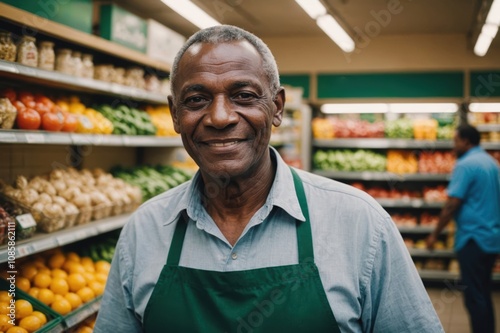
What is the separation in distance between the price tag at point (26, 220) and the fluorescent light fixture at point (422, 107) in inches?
265

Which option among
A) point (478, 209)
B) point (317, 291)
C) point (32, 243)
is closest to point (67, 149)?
point (32, 243)

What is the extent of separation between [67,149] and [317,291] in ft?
10.8

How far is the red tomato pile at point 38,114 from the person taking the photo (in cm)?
289

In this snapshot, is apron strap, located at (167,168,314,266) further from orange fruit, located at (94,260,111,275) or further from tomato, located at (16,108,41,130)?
orange fruit, located at (94,260,111,275)

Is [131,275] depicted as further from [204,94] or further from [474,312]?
[474,312]

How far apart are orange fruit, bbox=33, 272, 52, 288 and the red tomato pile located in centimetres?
87

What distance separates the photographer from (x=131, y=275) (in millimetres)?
1620

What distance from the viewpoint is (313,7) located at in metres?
5.17

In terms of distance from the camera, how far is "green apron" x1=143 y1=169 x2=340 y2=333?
1.41 m

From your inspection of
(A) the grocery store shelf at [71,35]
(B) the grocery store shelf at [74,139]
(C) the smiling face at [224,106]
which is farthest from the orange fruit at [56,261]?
(C) the smiling face at [224,106]

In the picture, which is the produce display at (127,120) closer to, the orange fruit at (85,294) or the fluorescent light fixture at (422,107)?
the orange fruit at (85,294)

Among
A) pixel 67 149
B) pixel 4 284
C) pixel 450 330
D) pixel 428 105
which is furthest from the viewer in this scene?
pixel 428 105

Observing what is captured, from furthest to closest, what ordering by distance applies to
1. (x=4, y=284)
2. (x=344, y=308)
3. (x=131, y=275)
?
(x=4, y=284), (x=131, y=275), (x=344, y=308)

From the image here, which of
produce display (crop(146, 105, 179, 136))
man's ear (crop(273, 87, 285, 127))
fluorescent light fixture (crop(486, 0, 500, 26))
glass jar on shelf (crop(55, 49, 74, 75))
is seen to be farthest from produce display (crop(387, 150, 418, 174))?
man's ear (crop(273, 87, 285, 127))
